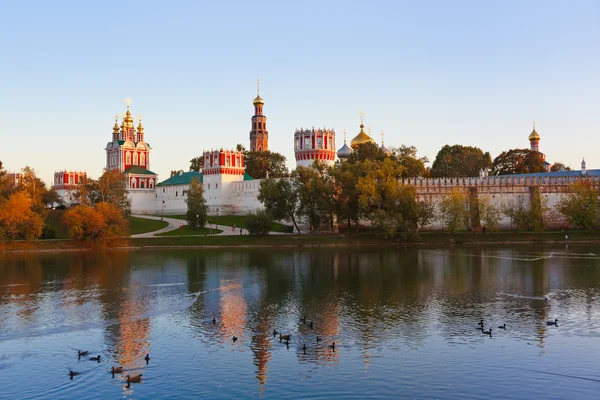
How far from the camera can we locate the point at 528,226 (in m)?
59.4

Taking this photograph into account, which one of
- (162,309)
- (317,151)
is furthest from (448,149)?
(162,309)

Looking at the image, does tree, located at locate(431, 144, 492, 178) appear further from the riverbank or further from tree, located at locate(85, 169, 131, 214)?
tree, located at locate(85, 169, 131, 214)

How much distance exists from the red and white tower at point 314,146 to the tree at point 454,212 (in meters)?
18.6

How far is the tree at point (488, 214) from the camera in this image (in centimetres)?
5659

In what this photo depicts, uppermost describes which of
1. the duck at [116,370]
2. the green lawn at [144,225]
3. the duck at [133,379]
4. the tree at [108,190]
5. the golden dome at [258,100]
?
the golden dome at [258,100]

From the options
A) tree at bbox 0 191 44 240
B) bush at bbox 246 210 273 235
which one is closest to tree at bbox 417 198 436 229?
bush at bbox 246 210 273 235

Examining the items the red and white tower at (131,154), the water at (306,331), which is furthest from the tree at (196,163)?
the water at (306,331)

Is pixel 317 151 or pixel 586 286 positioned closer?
pixel 586 286

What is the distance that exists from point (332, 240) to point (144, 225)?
24.0m

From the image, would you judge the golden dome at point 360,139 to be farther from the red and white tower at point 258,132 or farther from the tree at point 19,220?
the tree at point 19,220

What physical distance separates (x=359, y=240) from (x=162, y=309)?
32672 millimetres

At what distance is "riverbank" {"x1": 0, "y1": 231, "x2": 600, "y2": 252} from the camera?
53.7 metres

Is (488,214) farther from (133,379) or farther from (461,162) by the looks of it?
(133,379)

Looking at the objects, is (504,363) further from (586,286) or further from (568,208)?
(568,208)
